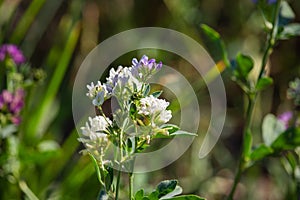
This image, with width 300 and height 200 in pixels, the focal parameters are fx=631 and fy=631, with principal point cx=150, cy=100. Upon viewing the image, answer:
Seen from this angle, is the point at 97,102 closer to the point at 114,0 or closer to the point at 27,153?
the point at 27,153

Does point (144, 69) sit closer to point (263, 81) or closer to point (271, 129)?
point (263, 81)

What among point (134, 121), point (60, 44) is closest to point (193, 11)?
point (60, 44)

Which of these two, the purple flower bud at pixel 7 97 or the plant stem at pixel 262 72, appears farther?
the purple flower bud at pixel 7 97

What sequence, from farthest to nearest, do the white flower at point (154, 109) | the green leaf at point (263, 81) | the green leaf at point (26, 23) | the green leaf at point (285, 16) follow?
the green leaf at point (26, 23) < the green leaf at point (285, 16) < the green leaf at point (263, 81) < the white flower at point (154, 109)

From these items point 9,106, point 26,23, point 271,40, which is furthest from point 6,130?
point 26,23

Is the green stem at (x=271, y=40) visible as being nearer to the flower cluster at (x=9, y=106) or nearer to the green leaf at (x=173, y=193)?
the green leaf at (x=173, y=193)

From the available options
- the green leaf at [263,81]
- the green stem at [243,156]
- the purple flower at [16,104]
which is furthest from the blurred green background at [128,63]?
the green leaf at [263,81]
